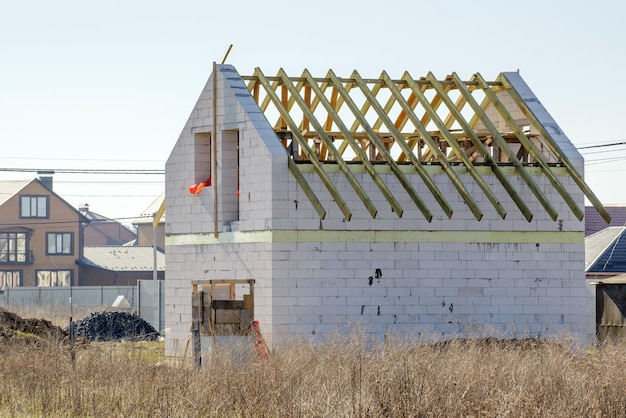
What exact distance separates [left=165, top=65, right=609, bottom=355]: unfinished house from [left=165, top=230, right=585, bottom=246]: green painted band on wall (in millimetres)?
26

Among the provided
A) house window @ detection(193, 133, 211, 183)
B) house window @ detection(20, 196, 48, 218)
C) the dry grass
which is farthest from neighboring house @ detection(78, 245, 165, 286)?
the dry grass

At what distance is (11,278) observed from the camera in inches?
3066

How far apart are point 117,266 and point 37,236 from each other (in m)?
8.01

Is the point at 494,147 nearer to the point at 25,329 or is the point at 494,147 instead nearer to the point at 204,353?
the point at 204,353

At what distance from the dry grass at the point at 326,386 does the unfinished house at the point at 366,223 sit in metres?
4.04

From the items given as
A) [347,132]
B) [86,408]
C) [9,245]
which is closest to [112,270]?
[9,245]

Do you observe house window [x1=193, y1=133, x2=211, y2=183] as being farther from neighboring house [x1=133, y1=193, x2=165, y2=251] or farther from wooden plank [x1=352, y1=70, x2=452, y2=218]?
neighboring house [x1=133, y1=193, x2=165, y2=251]

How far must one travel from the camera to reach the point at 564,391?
16234 mm

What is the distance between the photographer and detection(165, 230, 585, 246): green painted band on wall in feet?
79.6

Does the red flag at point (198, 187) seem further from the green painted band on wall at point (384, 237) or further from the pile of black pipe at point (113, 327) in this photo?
the pile of black pipe at point (113, 327)

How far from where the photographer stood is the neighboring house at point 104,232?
365 feet

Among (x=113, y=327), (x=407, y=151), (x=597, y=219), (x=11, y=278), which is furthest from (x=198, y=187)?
(x=11, y=278)

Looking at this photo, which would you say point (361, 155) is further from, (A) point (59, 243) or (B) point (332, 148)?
(A) point (59, 243)

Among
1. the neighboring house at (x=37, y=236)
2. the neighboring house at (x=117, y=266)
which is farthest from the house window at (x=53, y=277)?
the neighboring house at (x=117, y=266)
